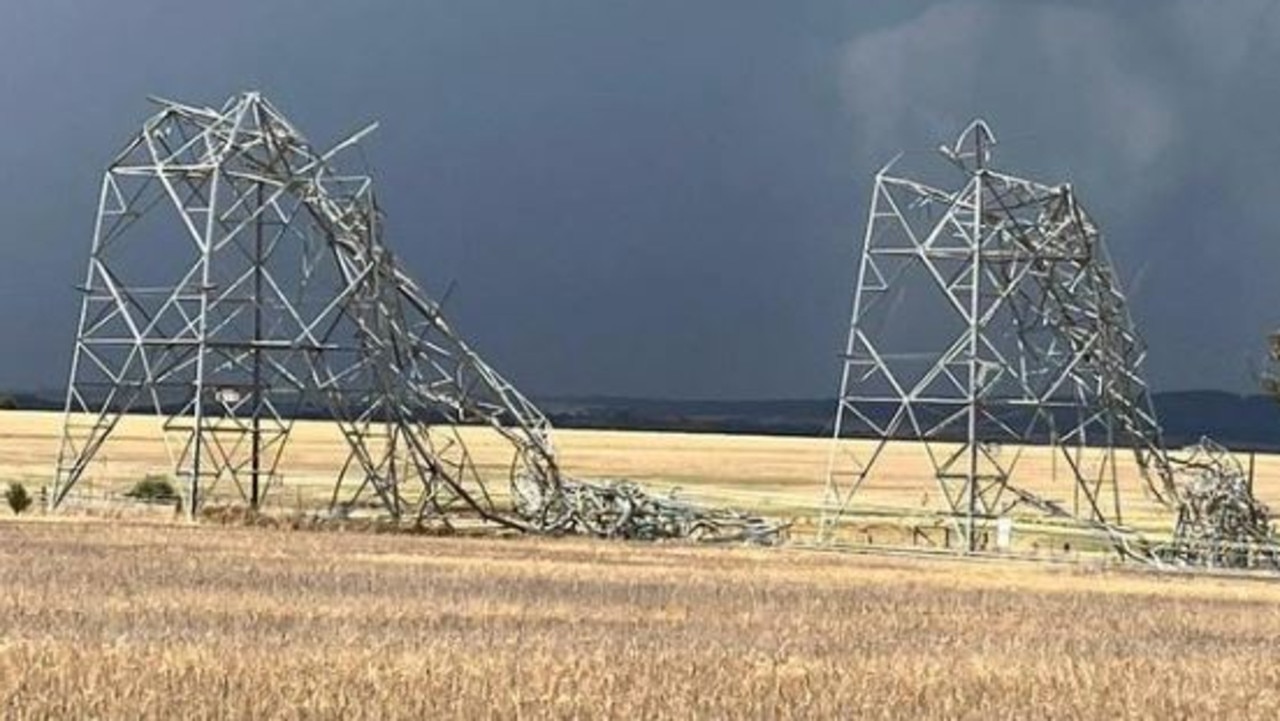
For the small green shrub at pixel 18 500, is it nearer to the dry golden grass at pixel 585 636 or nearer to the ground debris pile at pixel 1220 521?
the dry golden grass at pixel 585 636

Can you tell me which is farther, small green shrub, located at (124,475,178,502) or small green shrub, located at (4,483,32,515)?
small green shrub, located at (124,475,178,502)

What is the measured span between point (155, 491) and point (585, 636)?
4788 centimetres

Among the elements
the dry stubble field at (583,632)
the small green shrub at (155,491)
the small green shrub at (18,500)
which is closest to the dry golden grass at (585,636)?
the dry stubble field at (583,632)

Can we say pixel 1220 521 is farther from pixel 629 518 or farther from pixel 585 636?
pixel 585 636

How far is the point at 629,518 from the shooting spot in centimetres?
6731

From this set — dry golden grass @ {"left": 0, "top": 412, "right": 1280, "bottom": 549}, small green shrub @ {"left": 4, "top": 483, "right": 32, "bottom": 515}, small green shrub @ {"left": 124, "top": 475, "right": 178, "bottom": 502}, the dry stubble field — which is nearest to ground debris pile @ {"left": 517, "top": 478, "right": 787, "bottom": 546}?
dry golden grass @ {"left": 0, "top": 412, "right": 1280, "bottom": 549}

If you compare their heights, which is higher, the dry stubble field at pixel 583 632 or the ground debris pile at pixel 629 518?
the ground debris pile at pixel 629 518

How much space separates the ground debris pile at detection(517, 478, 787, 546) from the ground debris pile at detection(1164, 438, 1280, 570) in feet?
36.6

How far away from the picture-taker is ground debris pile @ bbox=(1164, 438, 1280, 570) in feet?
206

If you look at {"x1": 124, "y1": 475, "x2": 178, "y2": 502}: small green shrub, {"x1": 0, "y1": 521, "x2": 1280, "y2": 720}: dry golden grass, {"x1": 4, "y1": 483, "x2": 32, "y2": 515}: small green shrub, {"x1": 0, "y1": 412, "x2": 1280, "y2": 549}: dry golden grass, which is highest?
{"x1": 0, "y1": 412, "x2": 1280, "y2": 549}: dry golden grass

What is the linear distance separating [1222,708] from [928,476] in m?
121

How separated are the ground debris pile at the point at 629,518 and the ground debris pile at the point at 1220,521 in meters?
11.1

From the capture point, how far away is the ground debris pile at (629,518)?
6712 centimetres

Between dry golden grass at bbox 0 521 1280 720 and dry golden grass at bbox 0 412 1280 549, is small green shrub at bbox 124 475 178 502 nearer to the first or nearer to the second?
dry golden grass at bbox 0 412 1280 549
